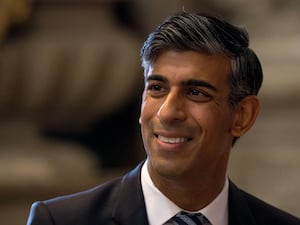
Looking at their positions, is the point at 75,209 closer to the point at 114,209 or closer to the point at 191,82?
the point at 114,209

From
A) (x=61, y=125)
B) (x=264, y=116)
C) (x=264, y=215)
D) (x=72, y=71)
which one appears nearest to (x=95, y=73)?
(x=72, y=71)

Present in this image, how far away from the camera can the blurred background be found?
2.58 meters

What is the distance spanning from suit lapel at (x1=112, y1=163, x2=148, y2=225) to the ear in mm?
144

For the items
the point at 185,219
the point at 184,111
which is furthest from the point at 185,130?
the point at 185,219

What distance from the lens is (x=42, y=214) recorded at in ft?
4.43

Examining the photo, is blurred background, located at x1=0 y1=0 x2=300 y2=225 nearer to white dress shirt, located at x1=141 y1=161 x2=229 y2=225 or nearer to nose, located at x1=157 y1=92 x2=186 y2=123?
white dress shirt, located at x1=141 y1=161 x2=229 y2=225

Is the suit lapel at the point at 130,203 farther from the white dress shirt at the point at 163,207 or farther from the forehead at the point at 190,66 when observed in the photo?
the forehead at the point at 190,66

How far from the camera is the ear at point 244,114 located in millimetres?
1366

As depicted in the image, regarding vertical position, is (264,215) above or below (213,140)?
below

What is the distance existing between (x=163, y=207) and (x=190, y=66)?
0.19m

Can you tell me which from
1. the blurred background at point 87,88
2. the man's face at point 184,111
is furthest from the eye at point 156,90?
the blurred background at point 87,88

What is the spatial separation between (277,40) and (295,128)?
226 mm

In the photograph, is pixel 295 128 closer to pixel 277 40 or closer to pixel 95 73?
pixel 277 40

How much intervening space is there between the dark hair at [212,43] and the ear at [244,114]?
0.01 m
